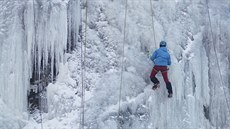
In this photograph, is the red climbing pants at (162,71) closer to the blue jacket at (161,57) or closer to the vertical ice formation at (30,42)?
the blue jacket at (161,57)

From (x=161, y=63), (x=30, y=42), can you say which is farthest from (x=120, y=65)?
(x=30, y=42)

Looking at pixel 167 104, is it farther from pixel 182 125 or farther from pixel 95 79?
pixel 95 79

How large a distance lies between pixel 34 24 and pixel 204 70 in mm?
2884

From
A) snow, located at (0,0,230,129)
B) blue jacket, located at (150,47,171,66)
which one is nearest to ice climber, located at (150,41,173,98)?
blue jacket, located at (150,47,171,66)

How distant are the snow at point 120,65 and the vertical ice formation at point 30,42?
2 centimetres

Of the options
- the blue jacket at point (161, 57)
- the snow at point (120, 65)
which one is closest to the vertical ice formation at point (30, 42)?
the snow at point (120, 65)

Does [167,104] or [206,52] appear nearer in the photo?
[167,104]

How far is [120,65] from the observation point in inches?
264

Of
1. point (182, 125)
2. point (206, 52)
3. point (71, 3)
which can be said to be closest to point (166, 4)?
point (206, 52)

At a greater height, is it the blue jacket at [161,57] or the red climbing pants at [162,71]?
the blue jacket at [161,57]

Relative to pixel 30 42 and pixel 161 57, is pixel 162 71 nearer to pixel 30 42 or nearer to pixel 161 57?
pixel 161 57

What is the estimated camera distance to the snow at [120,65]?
637 centimetres

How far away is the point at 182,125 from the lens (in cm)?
668

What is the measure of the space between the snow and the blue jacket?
13.2 inches
